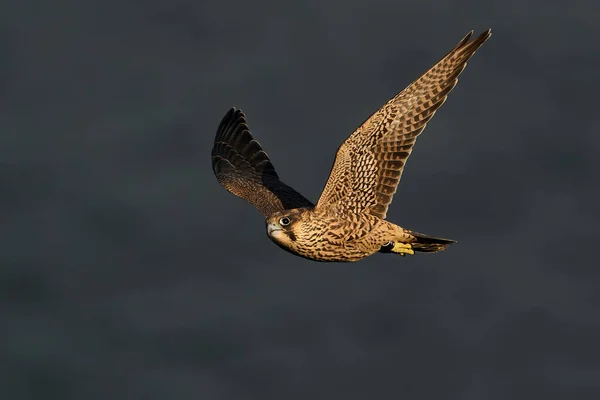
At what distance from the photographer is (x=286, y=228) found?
80.0 feet

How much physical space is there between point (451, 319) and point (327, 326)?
9543 millimetres

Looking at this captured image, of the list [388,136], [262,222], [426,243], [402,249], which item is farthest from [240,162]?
[262,222]

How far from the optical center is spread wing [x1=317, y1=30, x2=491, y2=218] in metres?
25.0

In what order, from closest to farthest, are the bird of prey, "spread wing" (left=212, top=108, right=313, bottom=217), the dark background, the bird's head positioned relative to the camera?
the bird's head, the bird of prey, "spread wing" (left=212, top=108, right=313, bottom=217), the dark background

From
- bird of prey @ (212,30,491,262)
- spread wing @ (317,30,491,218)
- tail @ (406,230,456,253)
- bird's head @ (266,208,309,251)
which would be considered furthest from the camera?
tail @ (406,230,456,253)

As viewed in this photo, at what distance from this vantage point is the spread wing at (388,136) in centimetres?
2505

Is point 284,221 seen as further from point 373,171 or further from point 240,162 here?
point 240,162

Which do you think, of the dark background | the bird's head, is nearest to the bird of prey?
the bird's head

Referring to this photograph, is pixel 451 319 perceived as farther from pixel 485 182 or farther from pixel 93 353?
pixel 93 353

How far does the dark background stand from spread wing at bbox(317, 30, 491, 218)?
5431cm

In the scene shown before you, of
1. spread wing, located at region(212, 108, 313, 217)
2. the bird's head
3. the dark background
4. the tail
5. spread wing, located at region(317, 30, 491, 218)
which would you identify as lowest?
the bird's head

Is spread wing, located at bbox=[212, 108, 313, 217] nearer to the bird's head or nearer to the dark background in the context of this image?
the bird's head

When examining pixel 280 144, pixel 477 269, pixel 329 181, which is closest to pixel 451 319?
pixel 477 269

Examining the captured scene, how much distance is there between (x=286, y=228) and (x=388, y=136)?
6.86ft
